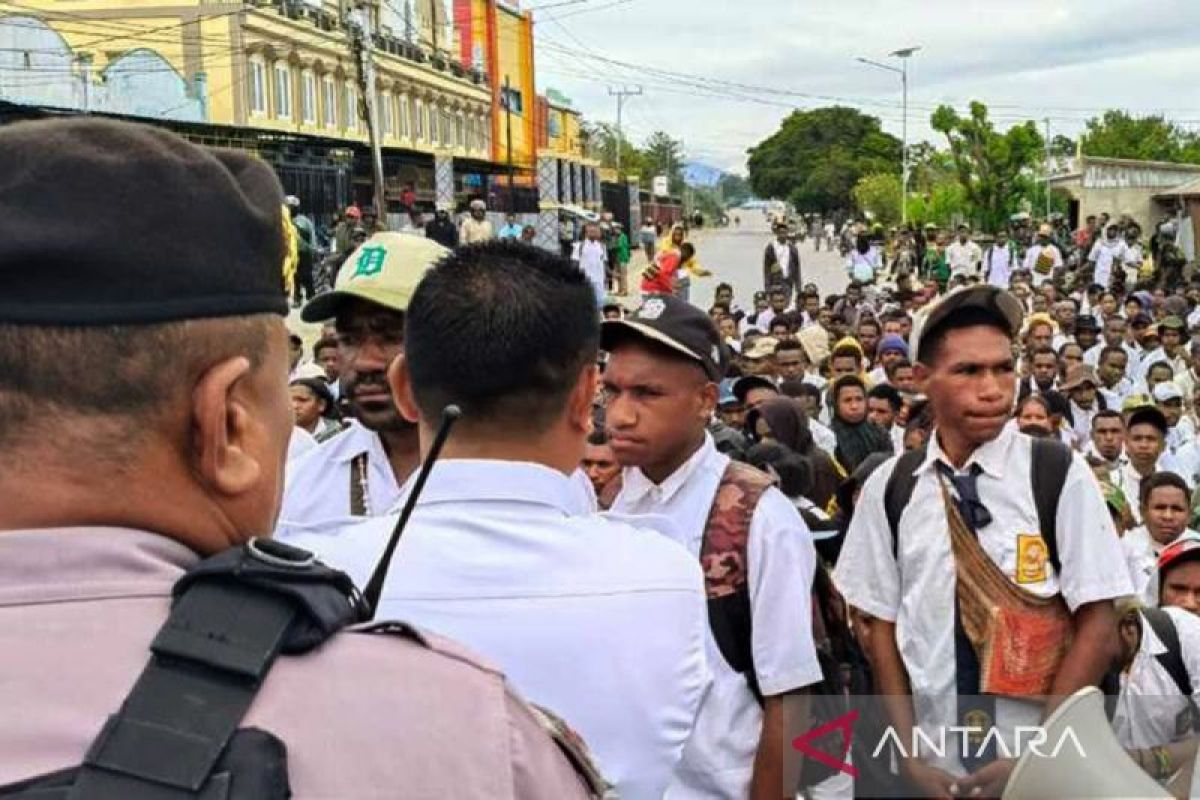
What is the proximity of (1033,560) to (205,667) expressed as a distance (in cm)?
244

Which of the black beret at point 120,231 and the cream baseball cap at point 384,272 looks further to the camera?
the cream baseball cap at point 384,272

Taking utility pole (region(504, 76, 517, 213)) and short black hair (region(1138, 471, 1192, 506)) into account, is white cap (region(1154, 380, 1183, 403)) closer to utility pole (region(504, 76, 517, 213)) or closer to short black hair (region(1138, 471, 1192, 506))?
short black hair (region(1138, 471, 1192, 506))

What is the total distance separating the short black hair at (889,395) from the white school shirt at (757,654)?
5.83m

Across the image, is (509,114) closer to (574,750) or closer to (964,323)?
(964,323)

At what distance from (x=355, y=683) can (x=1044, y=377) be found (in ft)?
30.4

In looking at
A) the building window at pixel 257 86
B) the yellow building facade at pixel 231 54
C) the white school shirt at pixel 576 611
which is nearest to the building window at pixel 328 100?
the yellow building facade at pixel 231 54

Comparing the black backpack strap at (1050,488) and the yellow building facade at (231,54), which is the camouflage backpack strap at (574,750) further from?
the yellow building facade at (231,54)

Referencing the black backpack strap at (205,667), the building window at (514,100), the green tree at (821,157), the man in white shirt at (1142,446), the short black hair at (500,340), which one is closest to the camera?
the black backpack strap at (205,667)

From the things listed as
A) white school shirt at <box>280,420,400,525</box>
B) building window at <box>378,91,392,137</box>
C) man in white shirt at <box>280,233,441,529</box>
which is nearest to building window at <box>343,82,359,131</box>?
building window at <box>378,91,392,137</box>

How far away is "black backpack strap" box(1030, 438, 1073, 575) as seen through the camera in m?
3.08

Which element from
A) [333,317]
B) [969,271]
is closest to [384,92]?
[969,271]

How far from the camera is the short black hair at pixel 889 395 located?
333 inches

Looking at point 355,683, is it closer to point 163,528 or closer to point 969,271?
point 163,528

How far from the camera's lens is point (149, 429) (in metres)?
1.09
